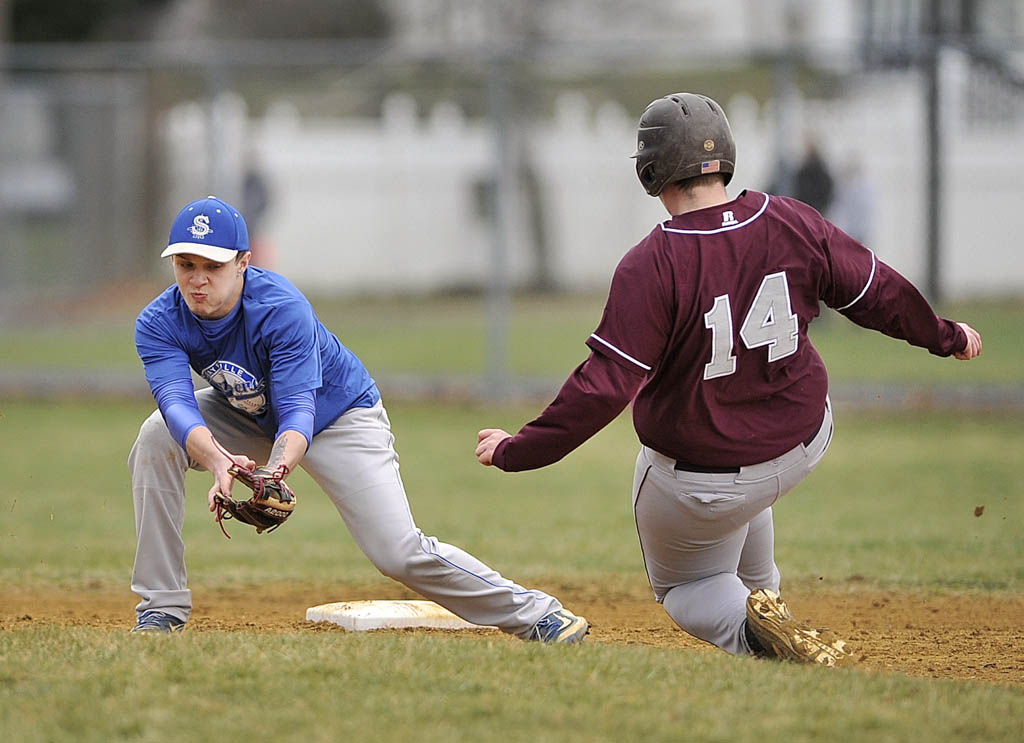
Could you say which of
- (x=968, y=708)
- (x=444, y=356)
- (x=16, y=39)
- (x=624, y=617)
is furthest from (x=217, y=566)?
(x=16, y=39)

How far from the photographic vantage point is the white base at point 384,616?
18.7ft

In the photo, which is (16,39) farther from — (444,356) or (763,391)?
(763,391)

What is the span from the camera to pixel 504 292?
13047 millimetres

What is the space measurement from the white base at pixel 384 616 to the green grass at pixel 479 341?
7.27 metres

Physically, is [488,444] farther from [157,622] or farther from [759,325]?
[157,622]

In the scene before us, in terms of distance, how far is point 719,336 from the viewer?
4.32m

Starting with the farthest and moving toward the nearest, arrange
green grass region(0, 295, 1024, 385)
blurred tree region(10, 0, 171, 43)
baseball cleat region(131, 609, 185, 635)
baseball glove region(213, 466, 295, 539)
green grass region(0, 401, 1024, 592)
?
blurred tree region(10, 0, 171, 43), green grass region(0, 295, 1024, 385), green grass region(0, 401, 1024, 592), baseball cleat region(131, 609, 185, 635), baseball glove region(213, 466, 295, 539)

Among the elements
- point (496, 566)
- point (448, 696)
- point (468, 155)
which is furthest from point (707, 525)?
point (468, 155)

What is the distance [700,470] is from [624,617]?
6.39 ft

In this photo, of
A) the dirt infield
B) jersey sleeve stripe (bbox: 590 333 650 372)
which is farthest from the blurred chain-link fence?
jersey sleeve stripe (bbox: 590 333 650 372)

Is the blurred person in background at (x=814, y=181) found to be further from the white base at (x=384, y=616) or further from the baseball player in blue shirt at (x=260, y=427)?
the baseball player in blue shirt at (x=260, y=427)

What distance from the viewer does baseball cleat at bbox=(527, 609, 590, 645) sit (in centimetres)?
489

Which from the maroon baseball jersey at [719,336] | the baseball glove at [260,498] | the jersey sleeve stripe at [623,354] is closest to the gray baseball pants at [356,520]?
the baseball glove at [260,498]

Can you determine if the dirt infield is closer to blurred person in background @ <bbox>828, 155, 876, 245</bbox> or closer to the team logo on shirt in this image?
the team logo on shirt
